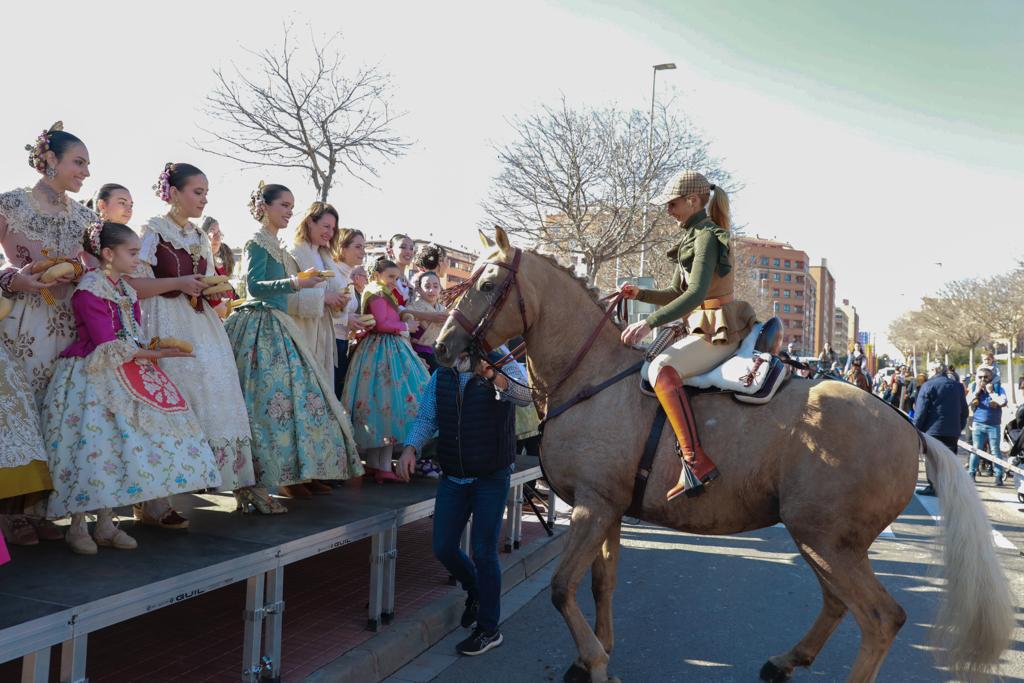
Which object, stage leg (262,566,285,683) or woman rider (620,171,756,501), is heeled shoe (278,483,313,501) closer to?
stage leg (262,566,285,683)

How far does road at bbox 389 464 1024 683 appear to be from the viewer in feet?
14.9

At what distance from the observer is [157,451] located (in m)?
3.68

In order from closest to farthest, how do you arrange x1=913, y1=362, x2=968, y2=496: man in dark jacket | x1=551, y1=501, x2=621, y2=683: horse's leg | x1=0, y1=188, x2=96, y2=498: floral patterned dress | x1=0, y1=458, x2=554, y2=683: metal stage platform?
x1=0, y1=458, x2=554, y2=683: metal stage platform → x1=0, y1=188, x2=96, y2=498: floral patterned dress → x1=551, y1=501, x2=621, y2=683: horse's leg → x1=913, y1=362, x2=968, y2=496: man in dark jacket

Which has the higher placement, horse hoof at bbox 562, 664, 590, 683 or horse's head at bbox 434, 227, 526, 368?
horse's head at bbox 434, 227, 526, 368

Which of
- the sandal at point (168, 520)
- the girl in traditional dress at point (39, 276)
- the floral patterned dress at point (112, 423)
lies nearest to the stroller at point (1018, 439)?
the sandal at point (168, 520)

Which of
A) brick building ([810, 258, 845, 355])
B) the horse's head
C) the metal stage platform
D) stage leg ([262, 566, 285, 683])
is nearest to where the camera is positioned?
the metal stage platform

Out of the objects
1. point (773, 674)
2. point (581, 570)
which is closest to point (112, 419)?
point (581, 570)

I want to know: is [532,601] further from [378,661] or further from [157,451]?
[157,451]

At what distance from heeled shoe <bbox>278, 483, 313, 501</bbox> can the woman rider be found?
2.52 metres

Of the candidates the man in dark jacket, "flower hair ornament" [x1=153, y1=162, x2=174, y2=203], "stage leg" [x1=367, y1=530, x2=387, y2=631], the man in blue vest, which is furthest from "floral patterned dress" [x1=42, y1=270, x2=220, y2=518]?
the man in dark jacket

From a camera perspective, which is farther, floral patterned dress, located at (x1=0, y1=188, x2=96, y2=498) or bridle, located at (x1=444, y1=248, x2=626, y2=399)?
bridle, located at (x1=444, y1=248, x2=626, y2=399)

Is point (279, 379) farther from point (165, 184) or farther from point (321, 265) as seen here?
point (165, 184)

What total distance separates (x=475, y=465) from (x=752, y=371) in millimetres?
1689

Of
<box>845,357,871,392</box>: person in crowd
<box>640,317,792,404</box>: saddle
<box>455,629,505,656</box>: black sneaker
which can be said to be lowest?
<box>455,629,505,656</box>: black sneaker
